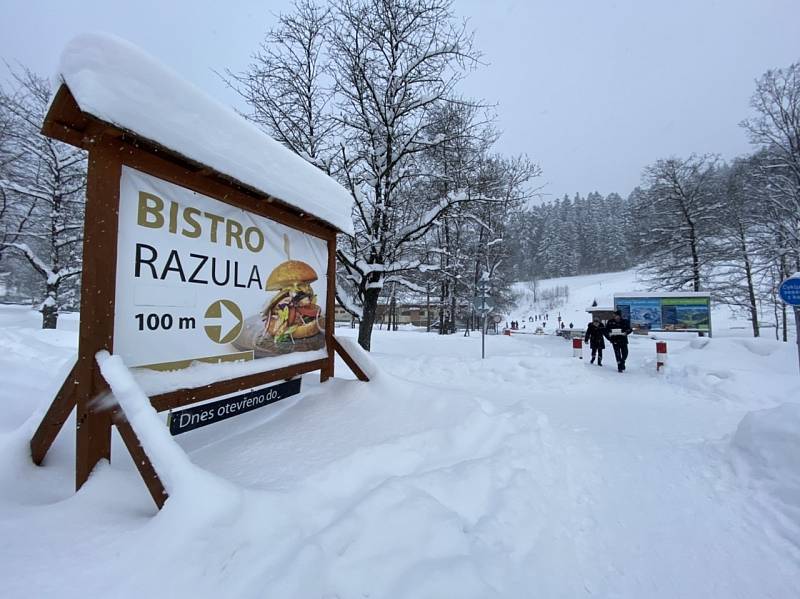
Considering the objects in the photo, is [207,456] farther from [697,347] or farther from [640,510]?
[697,347]

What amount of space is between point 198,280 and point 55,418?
1.28 m

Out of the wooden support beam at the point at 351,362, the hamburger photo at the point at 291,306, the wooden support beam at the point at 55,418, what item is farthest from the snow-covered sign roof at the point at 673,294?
the wooden support beam at the point at 55,418

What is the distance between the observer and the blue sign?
5535mm

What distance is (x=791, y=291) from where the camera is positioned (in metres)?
5.61

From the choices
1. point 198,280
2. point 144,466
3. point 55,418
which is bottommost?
point 144,466

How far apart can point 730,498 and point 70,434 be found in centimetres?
570

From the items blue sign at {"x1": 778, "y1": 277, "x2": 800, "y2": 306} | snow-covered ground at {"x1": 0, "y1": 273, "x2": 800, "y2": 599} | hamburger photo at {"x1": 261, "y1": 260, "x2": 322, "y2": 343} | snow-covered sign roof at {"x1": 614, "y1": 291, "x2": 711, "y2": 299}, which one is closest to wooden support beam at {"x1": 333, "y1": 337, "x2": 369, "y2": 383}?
snow-covered ground at {"x1": 0, "y1": 273, "x2": 800, "y2": 599}

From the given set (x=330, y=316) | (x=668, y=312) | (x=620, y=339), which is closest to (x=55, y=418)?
(x=330, y=316)

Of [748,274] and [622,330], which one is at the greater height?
[748,274]

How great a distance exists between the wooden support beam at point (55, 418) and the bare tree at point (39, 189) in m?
15.3

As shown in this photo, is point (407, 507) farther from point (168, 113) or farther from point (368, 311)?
point (368, 311)

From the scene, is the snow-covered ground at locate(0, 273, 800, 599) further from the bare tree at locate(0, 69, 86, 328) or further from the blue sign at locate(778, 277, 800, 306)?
the bare tree at locate(0, 69, 86, 328)

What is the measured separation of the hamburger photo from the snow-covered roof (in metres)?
0.81

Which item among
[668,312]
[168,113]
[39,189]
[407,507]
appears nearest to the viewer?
[407,507]
